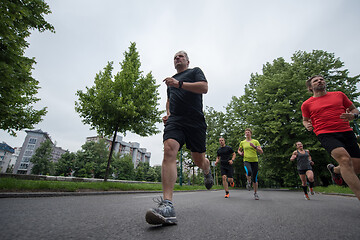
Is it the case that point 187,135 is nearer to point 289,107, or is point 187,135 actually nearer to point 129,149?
point 289,107

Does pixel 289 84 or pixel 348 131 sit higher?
pixel 289 84

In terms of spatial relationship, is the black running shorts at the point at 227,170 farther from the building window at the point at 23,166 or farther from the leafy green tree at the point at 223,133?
the building window at the point at 23,166

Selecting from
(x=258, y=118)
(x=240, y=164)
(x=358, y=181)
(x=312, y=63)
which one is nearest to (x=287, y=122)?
(x=258, y=118)

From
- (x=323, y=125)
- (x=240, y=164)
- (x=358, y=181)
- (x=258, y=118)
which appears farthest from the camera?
(x=240, y=164)

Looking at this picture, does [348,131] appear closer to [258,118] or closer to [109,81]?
[109,81]

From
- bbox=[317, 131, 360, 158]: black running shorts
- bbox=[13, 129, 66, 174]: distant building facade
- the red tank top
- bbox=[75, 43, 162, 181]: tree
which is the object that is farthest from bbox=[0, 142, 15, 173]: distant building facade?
bbox=[317, 131, 360, 158]: black running shorts

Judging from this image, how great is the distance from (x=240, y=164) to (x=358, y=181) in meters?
26.1

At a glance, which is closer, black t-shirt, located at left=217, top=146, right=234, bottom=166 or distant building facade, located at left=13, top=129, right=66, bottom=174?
black t-shirt, located at left=217, top=146, right=234, bottom=166

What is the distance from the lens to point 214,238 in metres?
1.51

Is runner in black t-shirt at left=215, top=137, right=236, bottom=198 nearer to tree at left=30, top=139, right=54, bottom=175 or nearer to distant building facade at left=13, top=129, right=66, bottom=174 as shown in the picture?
tree at left=30, top=139, right=54, bottom=175

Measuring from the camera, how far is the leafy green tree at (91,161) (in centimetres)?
4449

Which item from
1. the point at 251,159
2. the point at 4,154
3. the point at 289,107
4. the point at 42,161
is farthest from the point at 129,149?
the point at 251,159

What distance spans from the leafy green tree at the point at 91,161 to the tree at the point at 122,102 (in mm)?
38628

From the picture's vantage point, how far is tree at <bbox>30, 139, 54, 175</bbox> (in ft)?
150
